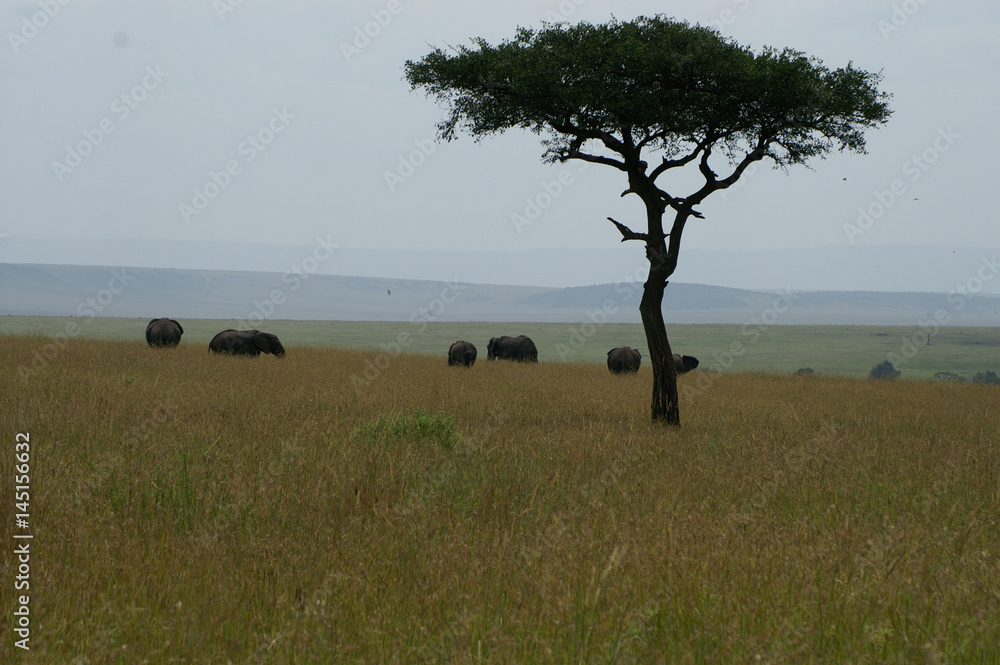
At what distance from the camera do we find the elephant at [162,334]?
28.4 m

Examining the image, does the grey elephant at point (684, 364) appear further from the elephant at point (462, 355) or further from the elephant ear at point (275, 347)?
the elephant ear at point (275, 347)

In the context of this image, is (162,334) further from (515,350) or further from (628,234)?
(628,234)

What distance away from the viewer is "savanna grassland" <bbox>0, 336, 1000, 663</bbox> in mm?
3512

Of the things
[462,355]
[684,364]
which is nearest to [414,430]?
[462,355]

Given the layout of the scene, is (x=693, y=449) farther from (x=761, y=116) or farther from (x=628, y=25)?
(x=628, y=25)

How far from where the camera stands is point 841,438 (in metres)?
10.5

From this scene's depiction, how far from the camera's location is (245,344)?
26141 mm

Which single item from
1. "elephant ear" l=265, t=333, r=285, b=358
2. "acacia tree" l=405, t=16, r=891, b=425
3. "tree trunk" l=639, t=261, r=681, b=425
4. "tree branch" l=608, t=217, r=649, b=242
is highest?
"acacia tree" l=405, t=16, r=891, b=425

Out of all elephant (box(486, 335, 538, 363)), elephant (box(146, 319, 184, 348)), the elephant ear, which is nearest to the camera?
the elephant ear

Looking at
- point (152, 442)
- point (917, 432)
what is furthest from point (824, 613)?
point (917, 432)

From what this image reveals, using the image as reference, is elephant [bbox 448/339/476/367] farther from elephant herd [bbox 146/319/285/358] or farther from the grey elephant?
the grey elephant

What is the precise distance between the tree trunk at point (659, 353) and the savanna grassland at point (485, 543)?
1.89 metres

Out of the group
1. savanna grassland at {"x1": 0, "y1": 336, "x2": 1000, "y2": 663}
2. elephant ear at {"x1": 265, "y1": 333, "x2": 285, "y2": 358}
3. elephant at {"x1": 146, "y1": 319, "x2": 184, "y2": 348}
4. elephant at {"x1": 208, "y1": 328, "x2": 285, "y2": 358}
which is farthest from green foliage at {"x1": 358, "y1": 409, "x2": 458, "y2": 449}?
elephant at {"x1": 146, "y1": 319, "x2": 184, "y2": 348}

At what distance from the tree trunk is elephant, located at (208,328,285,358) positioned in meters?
17.1
